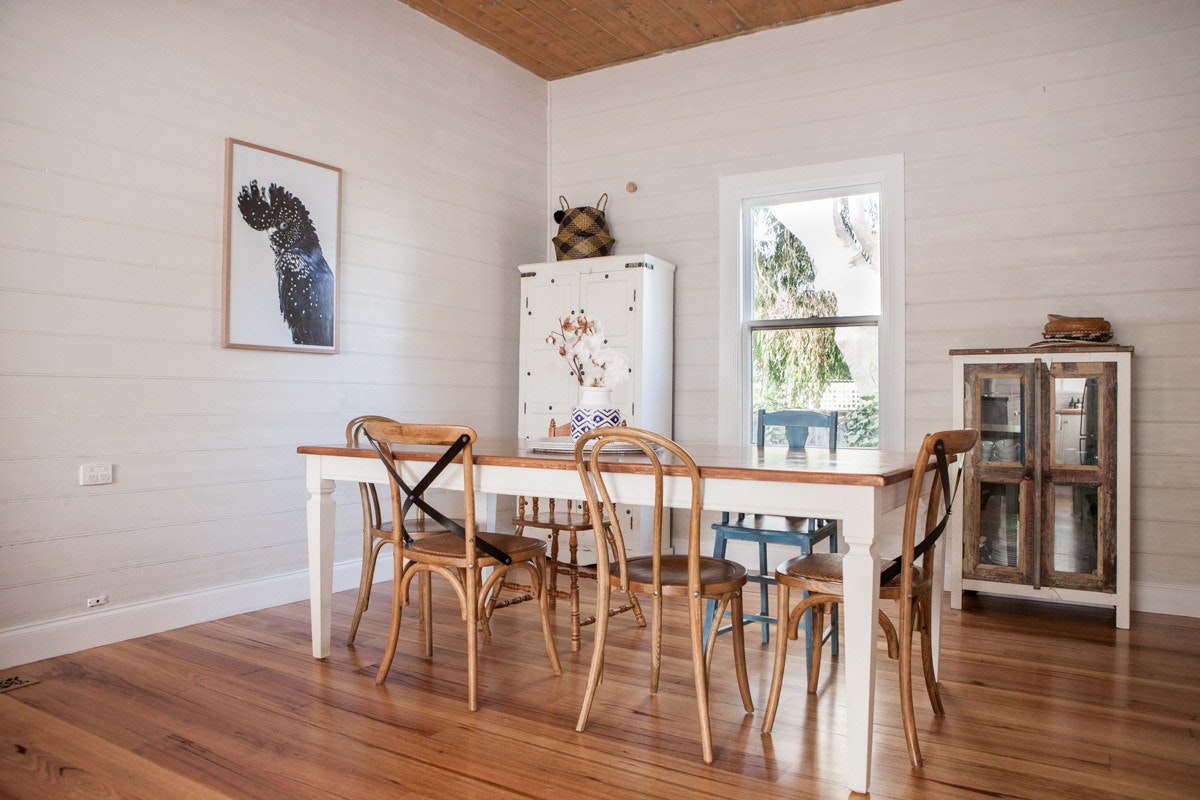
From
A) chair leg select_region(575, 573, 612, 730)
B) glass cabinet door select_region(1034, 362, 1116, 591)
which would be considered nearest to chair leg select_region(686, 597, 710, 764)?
chair leg select_region(575, 573, 612, 730)

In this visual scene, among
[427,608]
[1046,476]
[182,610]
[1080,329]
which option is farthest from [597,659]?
[1080,329]

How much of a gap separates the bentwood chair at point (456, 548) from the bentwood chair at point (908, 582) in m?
0.88

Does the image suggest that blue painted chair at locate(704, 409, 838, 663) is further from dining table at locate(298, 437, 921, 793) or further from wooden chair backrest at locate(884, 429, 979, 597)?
wooden chair backrest at locate(884, 429, 979, 597)

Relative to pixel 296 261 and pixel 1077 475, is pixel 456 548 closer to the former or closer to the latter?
pixel 296 261

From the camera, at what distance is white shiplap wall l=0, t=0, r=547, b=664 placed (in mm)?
3121

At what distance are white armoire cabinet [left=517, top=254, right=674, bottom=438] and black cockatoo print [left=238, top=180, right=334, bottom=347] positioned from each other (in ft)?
4.44

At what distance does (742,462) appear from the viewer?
2465 millimetres

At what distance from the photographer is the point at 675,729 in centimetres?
246

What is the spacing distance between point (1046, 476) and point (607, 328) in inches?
97.5

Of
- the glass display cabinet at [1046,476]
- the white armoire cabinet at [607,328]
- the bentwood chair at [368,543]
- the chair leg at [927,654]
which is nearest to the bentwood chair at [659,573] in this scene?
the chair leg at [927,654]

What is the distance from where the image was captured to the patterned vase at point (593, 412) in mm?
2886

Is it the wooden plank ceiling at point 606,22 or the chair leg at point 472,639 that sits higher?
the wooden plank ceiling at point 606,22

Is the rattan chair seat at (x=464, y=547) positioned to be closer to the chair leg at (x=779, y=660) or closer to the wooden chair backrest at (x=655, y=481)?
the wooden chair backrest at (x=655, y=481)

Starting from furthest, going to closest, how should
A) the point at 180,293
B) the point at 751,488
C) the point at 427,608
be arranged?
the point at 180,293, the point at 427,608, the point at 751,488
